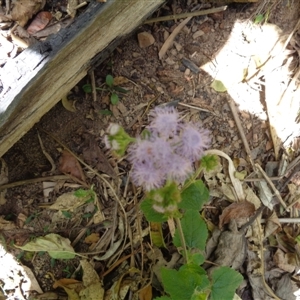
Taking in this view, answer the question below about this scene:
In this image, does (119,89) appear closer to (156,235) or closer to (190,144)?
(156,235)

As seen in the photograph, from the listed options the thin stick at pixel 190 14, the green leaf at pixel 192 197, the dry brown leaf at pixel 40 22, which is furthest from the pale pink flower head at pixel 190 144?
the dry brown leaf at pixel 40 22

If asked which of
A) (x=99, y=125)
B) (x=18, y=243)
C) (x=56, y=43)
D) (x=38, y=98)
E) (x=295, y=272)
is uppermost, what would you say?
(x=56, y=43)

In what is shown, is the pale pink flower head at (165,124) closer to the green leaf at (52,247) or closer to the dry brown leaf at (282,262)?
the green leaf at (52,247)

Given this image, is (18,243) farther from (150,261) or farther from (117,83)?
(117,83)

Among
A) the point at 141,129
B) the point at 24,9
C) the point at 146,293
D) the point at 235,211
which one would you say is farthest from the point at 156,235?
the point at 24,9

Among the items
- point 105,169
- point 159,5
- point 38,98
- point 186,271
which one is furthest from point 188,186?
point 159,5
